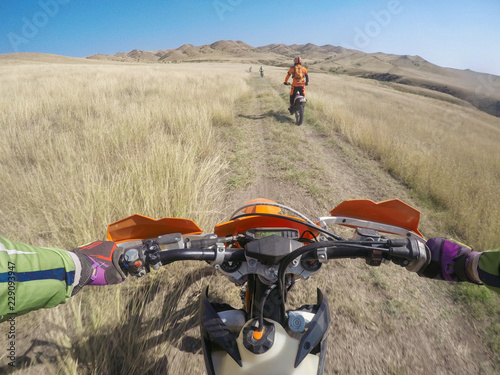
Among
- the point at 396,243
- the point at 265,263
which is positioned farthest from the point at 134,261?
the point at 396,243

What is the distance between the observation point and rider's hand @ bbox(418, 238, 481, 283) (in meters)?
1.00

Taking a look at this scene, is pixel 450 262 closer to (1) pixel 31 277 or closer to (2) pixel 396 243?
(2) pixel 396 243

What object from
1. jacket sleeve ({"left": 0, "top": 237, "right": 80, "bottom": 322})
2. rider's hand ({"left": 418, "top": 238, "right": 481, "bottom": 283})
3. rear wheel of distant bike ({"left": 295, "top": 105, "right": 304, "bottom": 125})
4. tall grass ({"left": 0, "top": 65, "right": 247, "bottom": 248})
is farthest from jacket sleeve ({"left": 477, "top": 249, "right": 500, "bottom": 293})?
rear wheel of distant bike ({"left": 295, "top": 105, "right": 304, "bottom": 125})

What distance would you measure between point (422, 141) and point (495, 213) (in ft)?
15.4

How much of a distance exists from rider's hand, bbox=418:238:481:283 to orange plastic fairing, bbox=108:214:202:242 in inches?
44.2

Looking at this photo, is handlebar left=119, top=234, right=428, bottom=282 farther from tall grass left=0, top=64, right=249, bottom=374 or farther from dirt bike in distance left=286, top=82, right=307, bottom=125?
dirt bike in distance left=286, top=82, right=307, bottom=125

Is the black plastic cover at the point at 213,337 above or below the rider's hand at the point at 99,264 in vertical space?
below

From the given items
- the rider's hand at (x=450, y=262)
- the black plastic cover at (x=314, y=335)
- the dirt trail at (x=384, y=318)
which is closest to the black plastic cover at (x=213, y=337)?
the black plastic cover at (x=314, y=335)

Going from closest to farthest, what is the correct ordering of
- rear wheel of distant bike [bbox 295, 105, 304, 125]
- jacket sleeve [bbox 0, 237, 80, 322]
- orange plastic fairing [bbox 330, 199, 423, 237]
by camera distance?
1. jacket sleeve [bbox 0, 237, 80, 322]
2. orange plastic fairing [bbox 330, 199, 423, 237]
3. rear wheel of distant bike [bbox 295, 105, 304, 125]

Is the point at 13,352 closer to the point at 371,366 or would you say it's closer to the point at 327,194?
the point at 371,366

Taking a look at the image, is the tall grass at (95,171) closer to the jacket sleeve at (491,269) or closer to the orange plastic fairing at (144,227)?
the orange plastic fairing at (144,227)

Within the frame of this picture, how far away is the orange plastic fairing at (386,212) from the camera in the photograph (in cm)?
127

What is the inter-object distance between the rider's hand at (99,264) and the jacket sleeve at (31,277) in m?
0.04

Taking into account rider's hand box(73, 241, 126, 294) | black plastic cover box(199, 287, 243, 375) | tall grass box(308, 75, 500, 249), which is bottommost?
tall grass box(308, 75, 500, 249)
